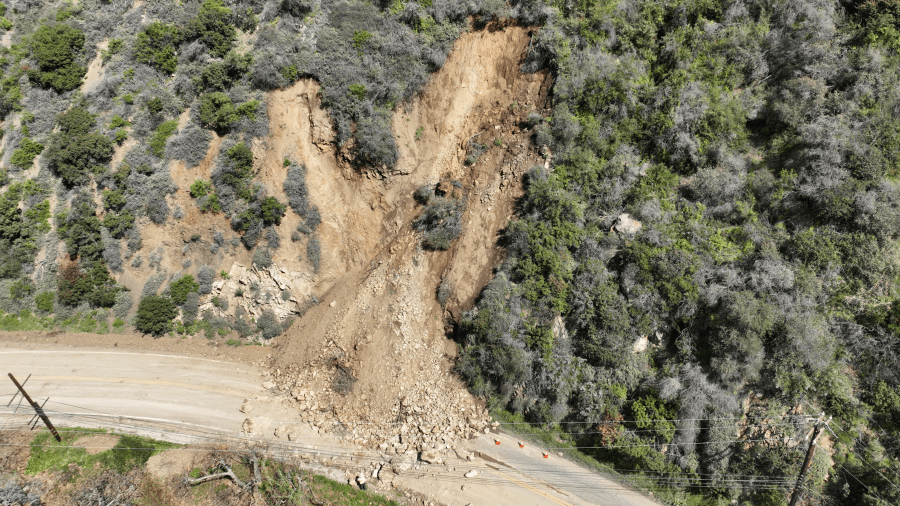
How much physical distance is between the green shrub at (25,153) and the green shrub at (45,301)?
791 centimetres

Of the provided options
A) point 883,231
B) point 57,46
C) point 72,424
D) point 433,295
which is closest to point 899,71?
point 883,231

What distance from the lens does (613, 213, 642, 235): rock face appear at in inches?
795

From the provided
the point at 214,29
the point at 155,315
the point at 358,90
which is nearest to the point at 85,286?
the point at 155,315

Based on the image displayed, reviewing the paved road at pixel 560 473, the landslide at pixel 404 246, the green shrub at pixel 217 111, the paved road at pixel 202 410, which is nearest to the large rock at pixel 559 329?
the landslide at pixel 404 246

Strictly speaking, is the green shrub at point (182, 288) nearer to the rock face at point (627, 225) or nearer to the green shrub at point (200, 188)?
the green shrub at point (200, 188)

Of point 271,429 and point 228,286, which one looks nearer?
point 271,429

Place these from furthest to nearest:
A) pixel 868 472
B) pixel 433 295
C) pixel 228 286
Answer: pixel 228 286 < pixel 433 295 < pixel 868 472

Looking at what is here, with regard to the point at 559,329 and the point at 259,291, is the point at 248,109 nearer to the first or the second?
the point at 259,291

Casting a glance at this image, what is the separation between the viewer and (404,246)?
2394 cm

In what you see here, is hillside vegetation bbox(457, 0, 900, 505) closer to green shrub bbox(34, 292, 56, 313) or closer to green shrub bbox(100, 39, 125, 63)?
green shrub bbox(34, 292, 56, 313)

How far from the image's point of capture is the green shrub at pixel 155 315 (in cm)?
2405

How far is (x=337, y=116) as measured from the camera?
79.5ft

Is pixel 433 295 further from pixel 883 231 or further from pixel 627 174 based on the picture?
pixel 883 231

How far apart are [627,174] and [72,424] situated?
104ft
